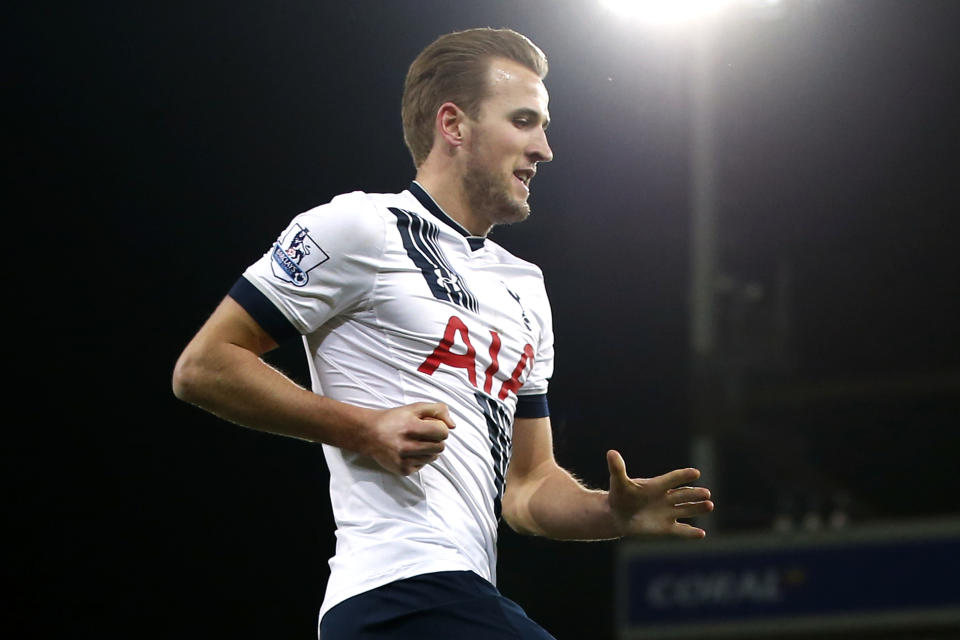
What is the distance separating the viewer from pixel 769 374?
26.0 feet

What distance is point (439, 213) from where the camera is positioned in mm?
2510

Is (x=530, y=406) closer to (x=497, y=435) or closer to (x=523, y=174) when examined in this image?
(x=497, y=435)

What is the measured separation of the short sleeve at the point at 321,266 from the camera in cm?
218

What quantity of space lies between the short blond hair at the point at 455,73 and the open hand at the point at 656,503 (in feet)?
2.62

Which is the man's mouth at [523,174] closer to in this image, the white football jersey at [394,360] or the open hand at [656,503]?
the white football jersey at [394,360]

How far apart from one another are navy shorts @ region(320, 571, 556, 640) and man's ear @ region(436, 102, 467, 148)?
0.93 metres

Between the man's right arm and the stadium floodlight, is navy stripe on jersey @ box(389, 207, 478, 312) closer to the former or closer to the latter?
the man's right arm

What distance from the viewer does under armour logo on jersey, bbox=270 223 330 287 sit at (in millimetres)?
2184

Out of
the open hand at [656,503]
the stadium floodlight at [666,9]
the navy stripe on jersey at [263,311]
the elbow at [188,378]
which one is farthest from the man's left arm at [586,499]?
the stadium floodlight at [666,9]

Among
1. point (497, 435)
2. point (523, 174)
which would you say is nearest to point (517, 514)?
point (497, 435)

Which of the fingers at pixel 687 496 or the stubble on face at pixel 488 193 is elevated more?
the stubble on face at pixel 488 193

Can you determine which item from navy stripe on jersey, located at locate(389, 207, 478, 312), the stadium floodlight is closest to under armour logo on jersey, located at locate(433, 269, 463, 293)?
navy stripe on jersey, located at locate(389, 207, 478, 312)

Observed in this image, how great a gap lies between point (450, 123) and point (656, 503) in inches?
34.3

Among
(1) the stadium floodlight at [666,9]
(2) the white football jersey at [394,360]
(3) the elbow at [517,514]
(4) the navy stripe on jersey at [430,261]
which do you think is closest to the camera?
(2) the white football jersey at [394,360]
